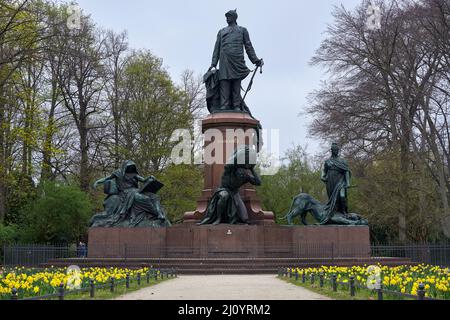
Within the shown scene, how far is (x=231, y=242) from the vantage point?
23625 millimetres

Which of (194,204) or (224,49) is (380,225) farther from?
(224,49)

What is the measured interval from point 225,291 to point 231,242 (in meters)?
9.41

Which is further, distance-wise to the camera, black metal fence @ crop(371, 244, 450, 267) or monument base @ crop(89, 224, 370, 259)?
black metal fence @ crop(371, 244, 450, 267)

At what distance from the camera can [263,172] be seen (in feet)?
176

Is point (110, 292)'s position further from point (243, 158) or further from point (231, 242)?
point (243, 158)

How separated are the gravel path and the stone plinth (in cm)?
822

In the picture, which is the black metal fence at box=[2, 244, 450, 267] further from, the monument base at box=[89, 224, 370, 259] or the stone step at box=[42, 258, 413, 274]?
the stone step at box=[42, 258, 413, 274]

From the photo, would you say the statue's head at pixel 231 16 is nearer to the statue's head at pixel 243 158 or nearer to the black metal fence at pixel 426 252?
the statue's head at pixel 243 158

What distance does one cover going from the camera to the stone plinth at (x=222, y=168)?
2552cm

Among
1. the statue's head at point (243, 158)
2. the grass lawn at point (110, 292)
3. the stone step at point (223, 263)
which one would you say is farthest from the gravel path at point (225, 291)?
the statue's head at point (243, 158)

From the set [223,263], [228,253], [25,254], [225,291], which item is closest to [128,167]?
[25,254]

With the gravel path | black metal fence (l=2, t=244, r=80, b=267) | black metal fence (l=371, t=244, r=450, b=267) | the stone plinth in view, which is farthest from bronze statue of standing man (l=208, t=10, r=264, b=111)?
the gravel path

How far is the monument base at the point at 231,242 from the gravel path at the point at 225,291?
20.5 ft

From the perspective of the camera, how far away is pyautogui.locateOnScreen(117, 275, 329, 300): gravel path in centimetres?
1272
